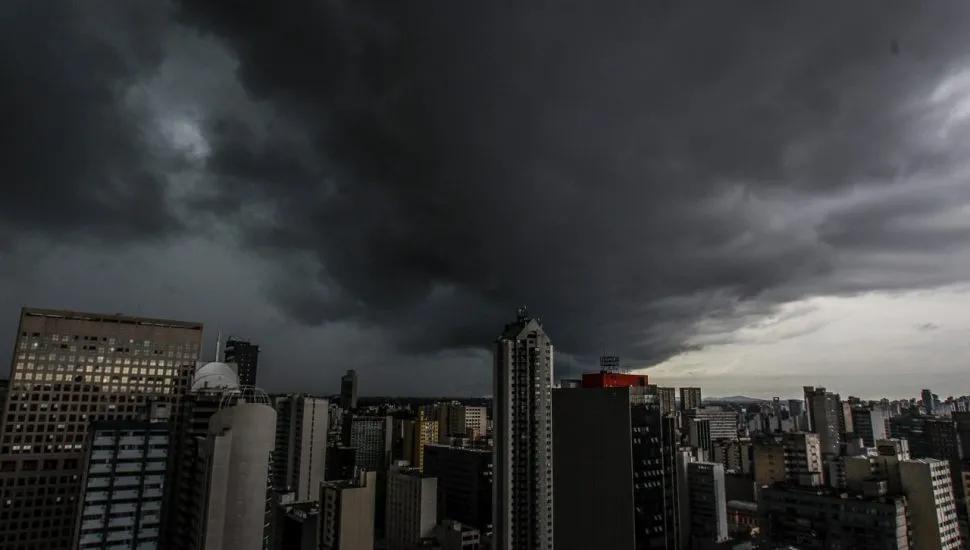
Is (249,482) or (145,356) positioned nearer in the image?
(249,482)

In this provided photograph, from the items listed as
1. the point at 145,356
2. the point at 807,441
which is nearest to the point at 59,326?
the point at 145,356

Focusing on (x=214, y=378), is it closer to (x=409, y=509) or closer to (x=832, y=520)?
(x=409, y=509)

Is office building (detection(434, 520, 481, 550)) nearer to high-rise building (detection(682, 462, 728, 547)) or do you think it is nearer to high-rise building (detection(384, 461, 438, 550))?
high-rise building (detection(384, 461, 438, 550))

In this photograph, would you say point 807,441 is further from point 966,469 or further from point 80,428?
point 80,428

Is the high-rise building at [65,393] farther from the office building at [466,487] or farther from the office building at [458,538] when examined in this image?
the office building at [458,538]

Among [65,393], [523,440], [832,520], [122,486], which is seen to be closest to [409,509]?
[523,440]

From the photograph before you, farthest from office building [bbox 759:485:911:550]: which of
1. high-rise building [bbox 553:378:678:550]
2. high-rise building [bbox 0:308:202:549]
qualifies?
high-rise building [bbox 0:308:202:549]
